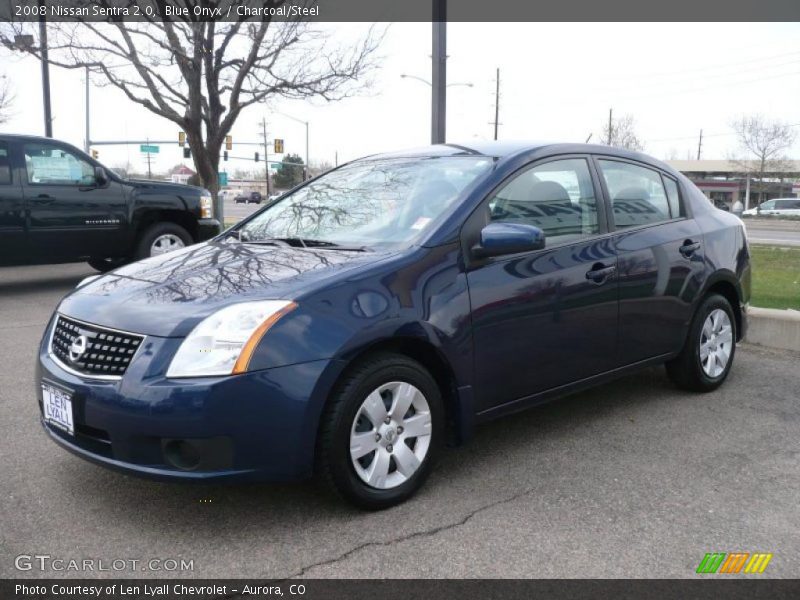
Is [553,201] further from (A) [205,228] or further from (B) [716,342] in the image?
(A) [205,228]

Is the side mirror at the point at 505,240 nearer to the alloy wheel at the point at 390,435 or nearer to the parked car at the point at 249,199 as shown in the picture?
the alloy wheel at the point at 390,435

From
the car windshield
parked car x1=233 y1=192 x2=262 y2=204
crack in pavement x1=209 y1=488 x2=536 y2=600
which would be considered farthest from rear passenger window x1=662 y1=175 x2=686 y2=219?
parked car x1=233 y1=192 x2=262 y2=204

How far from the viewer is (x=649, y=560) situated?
2.89 meters

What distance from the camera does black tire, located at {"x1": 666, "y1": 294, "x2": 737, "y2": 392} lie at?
4.89 metres

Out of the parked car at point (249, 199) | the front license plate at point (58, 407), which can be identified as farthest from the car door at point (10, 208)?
the parked car at point (249, 199)

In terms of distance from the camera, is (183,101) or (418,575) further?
(183,101)

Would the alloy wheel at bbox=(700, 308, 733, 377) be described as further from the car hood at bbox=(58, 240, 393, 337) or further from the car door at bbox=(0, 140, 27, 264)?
the car door at bbox=(0, 140, 27, 264)

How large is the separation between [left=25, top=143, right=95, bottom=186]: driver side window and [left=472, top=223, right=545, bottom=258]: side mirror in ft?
23.8

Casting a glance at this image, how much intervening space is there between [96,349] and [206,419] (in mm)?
627

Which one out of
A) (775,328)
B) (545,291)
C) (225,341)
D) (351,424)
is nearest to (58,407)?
(225,341)

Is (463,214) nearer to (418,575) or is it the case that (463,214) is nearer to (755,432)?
(418,575)

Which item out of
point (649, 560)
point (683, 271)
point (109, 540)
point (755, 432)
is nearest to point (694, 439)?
point (755, 432)

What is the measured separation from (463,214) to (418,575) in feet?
5.48

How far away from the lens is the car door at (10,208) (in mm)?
8823
